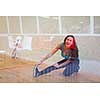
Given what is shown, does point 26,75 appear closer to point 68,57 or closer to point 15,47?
point 15,47

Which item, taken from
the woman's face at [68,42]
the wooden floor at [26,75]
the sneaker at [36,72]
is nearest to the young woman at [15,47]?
the wooden floor at [26,75]

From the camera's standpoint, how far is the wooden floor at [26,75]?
6.93 ft

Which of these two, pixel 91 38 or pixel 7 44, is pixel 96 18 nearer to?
pixel 91 38

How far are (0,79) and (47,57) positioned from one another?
0.50 m

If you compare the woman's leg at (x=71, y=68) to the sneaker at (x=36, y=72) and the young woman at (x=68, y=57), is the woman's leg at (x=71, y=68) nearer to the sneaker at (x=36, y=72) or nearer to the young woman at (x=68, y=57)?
the young woman at (x=68, y=57)

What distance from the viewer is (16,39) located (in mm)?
2141

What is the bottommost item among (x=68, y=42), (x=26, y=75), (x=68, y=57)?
(x=26, y=75)

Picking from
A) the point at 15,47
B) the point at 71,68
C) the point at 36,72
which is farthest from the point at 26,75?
the point at 71,68

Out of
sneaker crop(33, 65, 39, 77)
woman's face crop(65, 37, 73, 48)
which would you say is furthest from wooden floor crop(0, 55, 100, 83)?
woman's face crop(65, 37, 73, 48)

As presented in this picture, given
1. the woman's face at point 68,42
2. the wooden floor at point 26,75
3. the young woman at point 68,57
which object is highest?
the woman's face at point 68,42

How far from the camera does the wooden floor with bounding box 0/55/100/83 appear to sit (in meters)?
2.11

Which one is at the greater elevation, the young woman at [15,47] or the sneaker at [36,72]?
the young woman at [15,47]

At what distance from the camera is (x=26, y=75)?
85.4 inches
